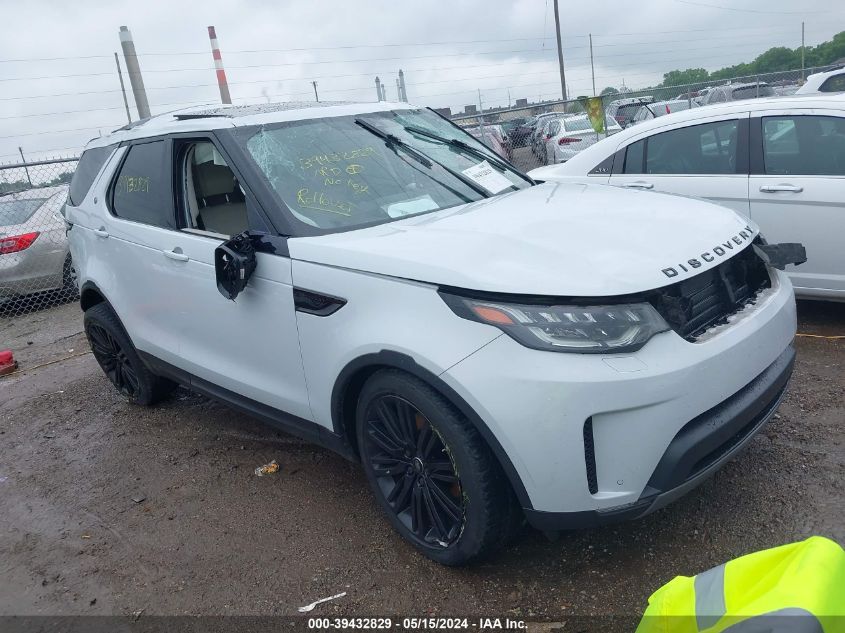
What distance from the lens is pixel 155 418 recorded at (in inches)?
192

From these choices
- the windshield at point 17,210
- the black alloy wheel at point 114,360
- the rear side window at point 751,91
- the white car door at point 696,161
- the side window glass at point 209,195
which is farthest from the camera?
the rear side window at point 751,91

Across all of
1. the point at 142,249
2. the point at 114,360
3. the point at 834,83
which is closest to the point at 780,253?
the point at 142,249

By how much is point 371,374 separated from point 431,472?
1.42ft

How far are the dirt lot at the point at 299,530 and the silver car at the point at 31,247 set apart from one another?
4.53 meters

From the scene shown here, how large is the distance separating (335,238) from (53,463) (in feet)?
8.68

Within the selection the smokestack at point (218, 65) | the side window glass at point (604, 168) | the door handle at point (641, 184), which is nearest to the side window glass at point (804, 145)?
the door handle at point (641, 184)

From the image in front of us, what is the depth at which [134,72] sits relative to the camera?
70.8ft

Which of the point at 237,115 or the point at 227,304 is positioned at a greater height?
the point at 237,115

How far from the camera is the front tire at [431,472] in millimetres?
2518

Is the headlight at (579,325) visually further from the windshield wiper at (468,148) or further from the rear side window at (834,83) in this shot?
the rear side window at (834,83)

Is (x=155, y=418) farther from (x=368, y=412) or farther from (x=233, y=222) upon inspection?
(x=368, y=412)

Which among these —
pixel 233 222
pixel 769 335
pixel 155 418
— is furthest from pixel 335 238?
pixel 155 418

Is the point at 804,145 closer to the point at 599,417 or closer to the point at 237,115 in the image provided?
the point at 599,417

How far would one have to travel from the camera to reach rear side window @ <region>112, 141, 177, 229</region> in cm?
392
